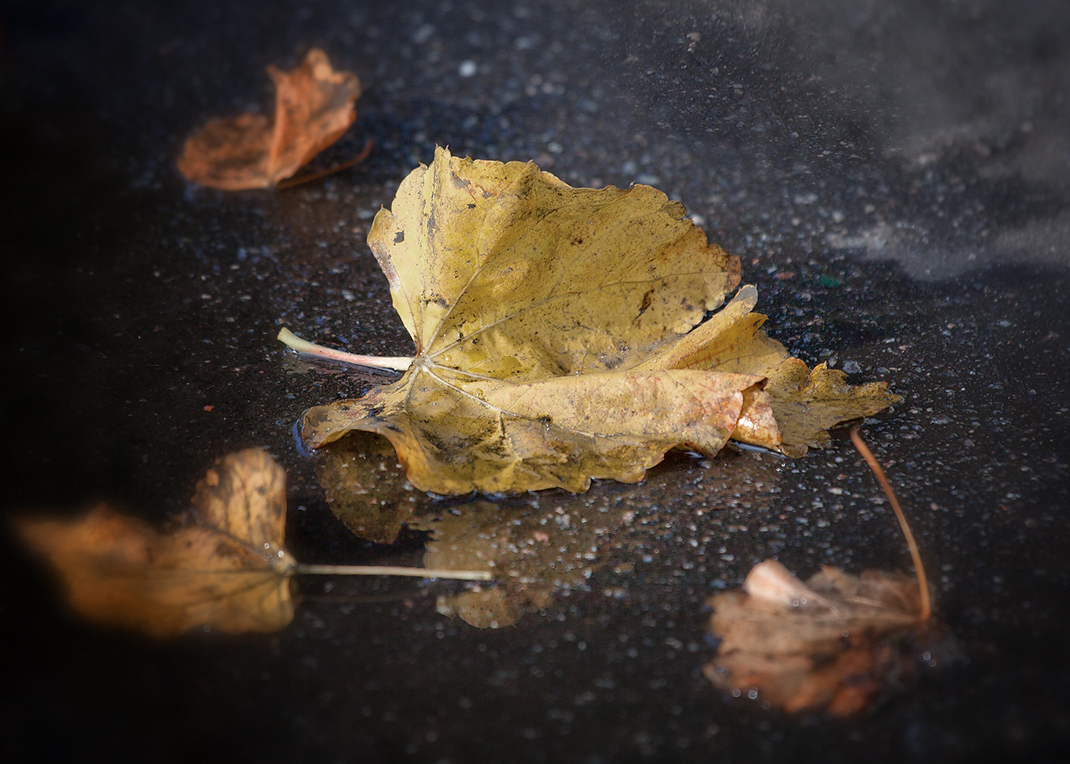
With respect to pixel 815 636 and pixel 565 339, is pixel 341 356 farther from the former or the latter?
pixel 815 636

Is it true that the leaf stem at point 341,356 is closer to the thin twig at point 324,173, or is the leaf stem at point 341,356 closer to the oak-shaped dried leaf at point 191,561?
the oak-shaped dried leaf at point 191,561

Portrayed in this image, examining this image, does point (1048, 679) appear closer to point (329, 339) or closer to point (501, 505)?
point (501, 505)

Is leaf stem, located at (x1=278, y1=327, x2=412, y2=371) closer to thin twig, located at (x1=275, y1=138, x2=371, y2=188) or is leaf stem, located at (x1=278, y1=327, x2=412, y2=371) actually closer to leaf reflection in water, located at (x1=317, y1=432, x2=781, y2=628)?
leaf reflection in water, located at (x1=317, y1=432, x2=781, y2=628)

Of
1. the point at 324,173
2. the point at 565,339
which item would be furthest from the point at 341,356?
the point at 324,173

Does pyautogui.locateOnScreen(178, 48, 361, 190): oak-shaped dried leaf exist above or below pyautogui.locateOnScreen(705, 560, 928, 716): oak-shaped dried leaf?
above

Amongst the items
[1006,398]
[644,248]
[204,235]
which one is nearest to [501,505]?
[644,248]

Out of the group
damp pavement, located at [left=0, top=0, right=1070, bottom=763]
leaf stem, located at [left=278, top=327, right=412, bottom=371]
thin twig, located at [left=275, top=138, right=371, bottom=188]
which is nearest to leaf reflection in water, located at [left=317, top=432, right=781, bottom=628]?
damp pavement, located at [left=0, top=0, right=1070, bottom=763]

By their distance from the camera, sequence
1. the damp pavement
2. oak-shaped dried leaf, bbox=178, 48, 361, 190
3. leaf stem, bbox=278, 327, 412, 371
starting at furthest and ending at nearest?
oak-shaped dried leaf, bbox=178, 48, 361, 190 < leaf stem, bbox=278, 327, 412, 371 < the damp pavement

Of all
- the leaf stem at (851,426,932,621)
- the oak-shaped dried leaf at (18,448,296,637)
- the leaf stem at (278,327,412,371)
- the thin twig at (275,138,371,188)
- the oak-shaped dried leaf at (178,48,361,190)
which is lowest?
the leaf stem at (851,426,932,621)
